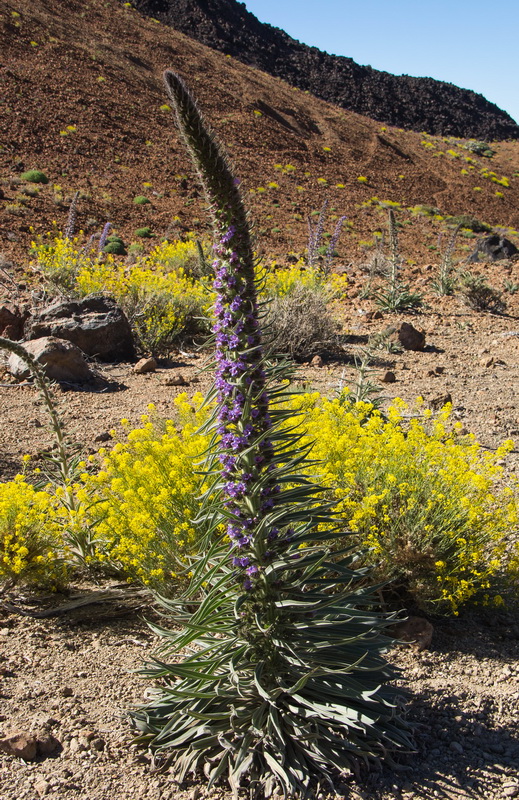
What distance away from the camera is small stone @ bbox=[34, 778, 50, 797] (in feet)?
7.39

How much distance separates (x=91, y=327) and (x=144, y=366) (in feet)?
2.69

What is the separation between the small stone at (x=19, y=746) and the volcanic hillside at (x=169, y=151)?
10.9 m

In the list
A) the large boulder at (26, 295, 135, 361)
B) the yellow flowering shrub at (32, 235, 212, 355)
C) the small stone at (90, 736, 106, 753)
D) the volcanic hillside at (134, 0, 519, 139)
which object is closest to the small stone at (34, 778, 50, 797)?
the small stone at (90, 736, 106, 753)

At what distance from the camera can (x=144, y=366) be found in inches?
296

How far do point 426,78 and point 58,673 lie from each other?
204 feet

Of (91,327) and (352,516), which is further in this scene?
(91,327)

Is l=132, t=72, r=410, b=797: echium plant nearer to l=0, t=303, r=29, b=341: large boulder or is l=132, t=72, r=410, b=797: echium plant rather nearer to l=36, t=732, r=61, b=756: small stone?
l=36, t=732, r=61, b=756: small stone

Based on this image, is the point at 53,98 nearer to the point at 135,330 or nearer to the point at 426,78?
the point at 135,330

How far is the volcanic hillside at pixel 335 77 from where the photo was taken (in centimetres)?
4222

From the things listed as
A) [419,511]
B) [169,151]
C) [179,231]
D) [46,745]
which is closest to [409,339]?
[419,511]

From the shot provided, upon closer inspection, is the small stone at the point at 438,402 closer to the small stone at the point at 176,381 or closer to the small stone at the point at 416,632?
the small stone at the point at 176,381

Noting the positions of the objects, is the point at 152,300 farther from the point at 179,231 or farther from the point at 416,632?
the point at 179,231

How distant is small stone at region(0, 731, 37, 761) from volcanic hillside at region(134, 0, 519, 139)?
147 feet

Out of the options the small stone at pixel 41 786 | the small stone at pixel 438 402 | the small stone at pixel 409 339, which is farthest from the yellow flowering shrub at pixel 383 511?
the small stone at pixel 409 339
